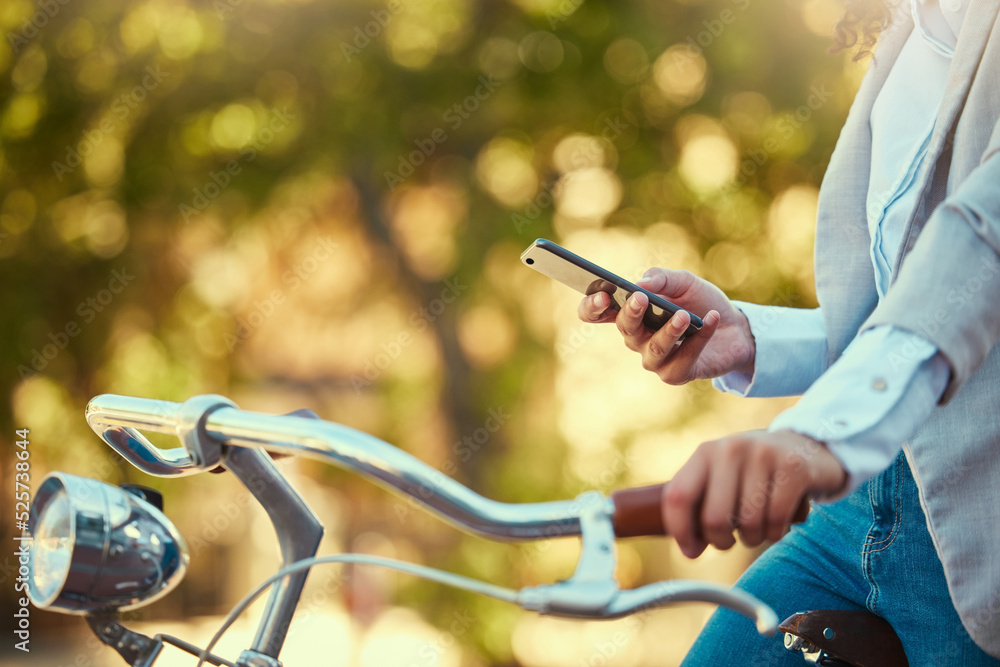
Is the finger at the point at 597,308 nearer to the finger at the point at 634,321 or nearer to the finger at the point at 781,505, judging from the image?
the finger at the point at 634,321

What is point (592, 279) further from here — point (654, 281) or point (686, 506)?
point (686, 506)

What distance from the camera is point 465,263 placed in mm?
4980

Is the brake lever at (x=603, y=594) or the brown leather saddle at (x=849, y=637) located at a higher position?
the brake lever at (x=603, y=594)

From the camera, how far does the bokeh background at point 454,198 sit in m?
4.71

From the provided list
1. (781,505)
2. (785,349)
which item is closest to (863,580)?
(785,349)

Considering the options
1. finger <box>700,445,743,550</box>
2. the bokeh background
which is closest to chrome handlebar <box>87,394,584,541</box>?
finger <box>700,445,743,550</box>

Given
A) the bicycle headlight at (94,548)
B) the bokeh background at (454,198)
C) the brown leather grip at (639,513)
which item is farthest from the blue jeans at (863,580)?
the bokeh background at (454,198)

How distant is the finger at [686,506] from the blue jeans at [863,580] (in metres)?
0.52

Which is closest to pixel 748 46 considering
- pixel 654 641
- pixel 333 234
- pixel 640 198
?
pixel 640 198

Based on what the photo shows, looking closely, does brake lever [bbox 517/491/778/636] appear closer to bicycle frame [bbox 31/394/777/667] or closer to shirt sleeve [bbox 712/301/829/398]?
bicycle frame [bbox 31/394/777/667]

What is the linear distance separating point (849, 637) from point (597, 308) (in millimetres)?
620

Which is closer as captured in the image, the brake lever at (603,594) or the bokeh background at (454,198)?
the brake lever at (603,594)

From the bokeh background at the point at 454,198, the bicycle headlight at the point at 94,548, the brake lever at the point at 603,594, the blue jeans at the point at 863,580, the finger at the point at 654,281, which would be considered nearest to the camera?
the brake lever at the point at 603,594

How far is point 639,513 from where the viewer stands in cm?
73
